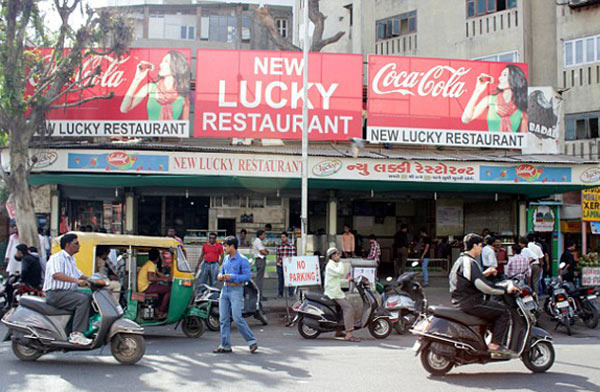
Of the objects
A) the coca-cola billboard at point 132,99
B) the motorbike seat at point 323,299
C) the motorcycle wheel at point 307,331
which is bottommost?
the motorcycle wheel at point 307,331

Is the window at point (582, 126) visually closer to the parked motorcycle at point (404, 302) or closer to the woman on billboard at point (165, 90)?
the woman on billboard at point (165, 90)

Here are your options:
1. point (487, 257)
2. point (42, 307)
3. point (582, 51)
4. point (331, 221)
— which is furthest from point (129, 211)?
point (582, 51)

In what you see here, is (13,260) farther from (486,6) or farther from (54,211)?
(486,6)

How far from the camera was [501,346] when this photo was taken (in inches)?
323

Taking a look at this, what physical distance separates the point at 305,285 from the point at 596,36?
17.6m

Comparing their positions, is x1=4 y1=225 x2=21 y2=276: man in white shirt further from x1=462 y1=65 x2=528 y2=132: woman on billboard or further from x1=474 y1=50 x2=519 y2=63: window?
x1=474 y1=50 x2=519 y2=63: window

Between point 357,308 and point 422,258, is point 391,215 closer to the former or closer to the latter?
point 422,258

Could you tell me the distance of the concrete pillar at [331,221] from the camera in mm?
19688

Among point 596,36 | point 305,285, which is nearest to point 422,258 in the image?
point 305,285

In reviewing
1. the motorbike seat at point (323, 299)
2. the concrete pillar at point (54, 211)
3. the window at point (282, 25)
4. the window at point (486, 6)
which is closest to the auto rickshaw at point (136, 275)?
the motorbike seat at point (323, 299)

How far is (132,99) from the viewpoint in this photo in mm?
18672

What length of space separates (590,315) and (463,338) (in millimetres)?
6345

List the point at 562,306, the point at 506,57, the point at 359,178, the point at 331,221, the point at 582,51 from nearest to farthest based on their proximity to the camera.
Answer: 1. the point at 562,306
2. the point at 359,178
3. the point at 331,221
4. the point at 582,51
5. the point at 506,57

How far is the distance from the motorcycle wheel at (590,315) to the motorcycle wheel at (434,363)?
620cm
